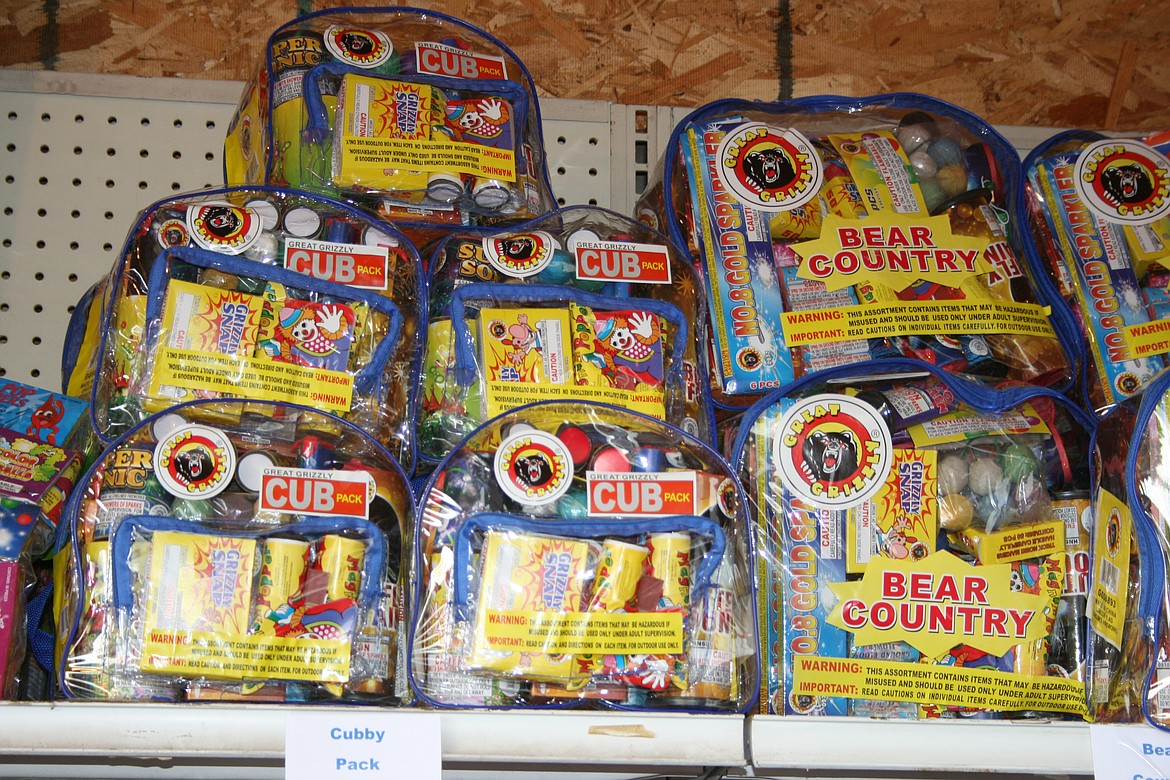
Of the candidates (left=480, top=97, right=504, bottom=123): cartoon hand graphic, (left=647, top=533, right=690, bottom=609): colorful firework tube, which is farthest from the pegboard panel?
(left=647, top=533, right=690, bottom=609): colorful firework tube

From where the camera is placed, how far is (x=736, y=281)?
151 centimetres

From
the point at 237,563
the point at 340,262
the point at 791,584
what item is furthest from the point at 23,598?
the point at 791,584

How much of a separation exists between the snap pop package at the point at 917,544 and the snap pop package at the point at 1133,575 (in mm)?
33

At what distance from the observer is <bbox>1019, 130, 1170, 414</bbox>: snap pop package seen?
150 centimetres

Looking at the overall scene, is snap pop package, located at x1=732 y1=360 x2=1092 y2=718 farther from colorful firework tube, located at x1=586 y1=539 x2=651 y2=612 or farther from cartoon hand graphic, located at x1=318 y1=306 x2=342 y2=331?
cartoon hand graphic, located at x1=318 y1=306 x2=342 y2=331

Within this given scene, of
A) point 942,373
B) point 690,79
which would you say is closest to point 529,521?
point 942,373

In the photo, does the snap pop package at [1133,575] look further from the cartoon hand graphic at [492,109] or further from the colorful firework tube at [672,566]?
the cartoon hand graphic at [492,109]

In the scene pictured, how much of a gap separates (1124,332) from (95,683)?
134 centimetres

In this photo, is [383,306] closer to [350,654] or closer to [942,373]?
[350,654]

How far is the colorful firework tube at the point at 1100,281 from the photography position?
1488mm

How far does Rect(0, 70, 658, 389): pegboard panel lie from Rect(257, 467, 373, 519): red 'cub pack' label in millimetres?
806

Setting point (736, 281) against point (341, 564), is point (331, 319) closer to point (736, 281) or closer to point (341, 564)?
point (341, 564)

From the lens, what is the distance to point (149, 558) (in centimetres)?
115

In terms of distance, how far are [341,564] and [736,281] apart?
660 mm
